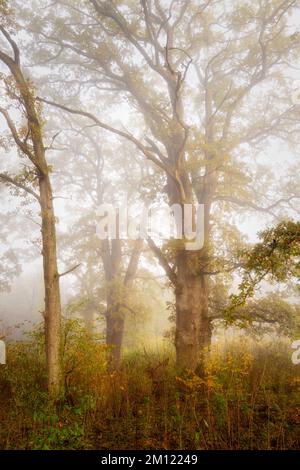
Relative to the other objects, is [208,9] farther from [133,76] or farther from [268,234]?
[268,234]

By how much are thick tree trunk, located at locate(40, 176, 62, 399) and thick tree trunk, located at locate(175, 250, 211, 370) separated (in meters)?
3.93

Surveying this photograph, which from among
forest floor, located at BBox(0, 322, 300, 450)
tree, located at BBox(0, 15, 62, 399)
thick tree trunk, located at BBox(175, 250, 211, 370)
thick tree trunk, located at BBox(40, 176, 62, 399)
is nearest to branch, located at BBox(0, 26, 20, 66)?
tree, located at BBox(0, 15, 62, 399)

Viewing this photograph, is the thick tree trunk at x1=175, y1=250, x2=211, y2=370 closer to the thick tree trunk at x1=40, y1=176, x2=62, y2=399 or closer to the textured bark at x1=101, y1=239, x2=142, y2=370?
the thick tree trunk at x1=40, y1=176, x2=62, y2=399

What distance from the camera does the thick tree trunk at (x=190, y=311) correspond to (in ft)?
30.2

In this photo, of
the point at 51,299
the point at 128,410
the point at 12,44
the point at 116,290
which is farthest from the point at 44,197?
the point at 116,290

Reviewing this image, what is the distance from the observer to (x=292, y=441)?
443 centimetres

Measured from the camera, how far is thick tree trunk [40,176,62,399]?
627 centimetres

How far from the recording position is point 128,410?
548 centimetres

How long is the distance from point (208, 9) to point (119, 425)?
1252cm

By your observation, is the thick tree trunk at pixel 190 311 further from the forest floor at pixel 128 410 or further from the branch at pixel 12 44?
the branch at pixel 12 44

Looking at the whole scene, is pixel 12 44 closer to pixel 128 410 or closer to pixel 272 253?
pixel 272 253

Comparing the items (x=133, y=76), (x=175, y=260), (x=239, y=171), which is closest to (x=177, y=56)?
(x=133, y=76)

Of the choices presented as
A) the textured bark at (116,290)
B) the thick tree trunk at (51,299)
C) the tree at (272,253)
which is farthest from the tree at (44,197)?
the textured bark at (116,290)

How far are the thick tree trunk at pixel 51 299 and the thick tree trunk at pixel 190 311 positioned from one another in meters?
3.93
